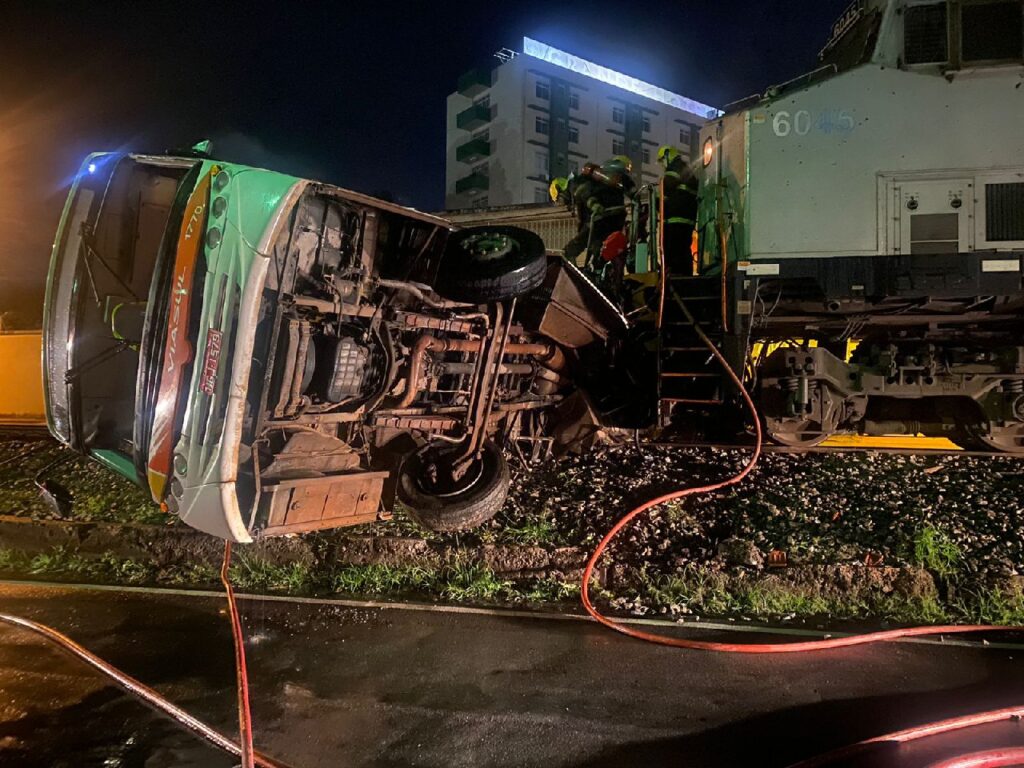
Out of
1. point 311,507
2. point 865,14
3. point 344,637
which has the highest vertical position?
point 865,14

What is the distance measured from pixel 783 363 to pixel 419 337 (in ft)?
10.6

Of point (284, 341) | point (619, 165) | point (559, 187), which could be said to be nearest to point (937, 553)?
point (284, 341)

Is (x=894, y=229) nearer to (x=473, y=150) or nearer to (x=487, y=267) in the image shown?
(x=487, y=267)

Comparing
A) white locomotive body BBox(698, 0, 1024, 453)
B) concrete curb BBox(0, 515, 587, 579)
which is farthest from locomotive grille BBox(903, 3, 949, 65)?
concrete curb BBox(0, 515, 587, 579)

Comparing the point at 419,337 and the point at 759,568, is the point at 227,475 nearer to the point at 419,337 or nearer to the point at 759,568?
the point at 419,337

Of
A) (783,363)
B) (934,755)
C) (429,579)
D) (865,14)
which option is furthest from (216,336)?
(865,14)

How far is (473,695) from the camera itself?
3.11m

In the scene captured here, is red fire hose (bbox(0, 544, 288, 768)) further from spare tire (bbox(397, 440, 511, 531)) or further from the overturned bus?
spare tire (bbox(397, 440, 511, 531))

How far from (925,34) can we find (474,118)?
38.4 m

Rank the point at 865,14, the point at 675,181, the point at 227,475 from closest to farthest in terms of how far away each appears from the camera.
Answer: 1. the point at 227,475
2. the point at 865,14
3. the point at 675,181

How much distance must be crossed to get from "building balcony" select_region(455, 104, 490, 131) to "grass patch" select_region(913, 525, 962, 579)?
132 feet

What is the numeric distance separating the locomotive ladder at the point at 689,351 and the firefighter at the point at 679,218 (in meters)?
1.33

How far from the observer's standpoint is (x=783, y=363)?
5.25 m

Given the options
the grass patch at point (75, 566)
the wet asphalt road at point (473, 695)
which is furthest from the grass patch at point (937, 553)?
the grass patch at point (75, 566)
